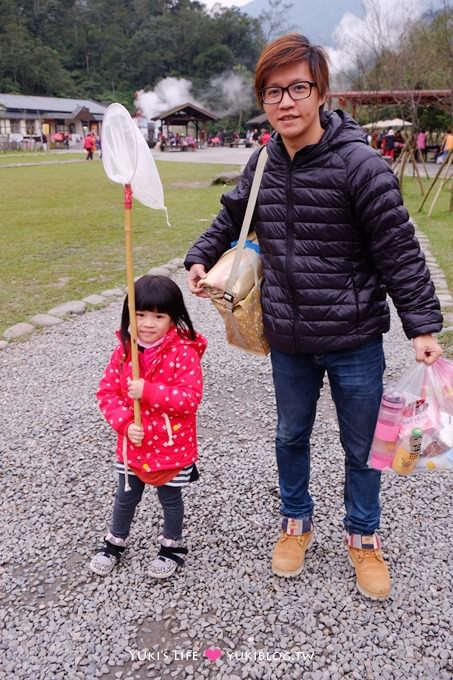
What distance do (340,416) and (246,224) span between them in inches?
31.0

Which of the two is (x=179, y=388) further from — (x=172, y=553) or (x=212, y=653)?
(x=212, y=653)

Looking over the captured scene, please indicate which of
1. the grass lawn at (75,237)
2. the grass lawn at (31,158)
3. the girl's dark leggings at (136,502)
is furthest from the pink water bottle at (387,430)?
the grass lawn at (31,158)

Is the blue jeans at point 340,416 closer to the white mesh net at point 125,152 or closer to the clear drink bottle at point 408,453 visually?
the clear drink bottle at point 408,453

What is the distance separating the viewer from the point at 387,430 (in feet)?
6.84

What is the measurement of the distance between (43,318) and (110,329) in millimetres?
748

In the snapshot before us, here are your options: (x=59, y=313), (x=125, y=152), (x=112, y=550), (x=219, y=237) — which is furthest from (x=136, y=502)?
(x=59, y=313)

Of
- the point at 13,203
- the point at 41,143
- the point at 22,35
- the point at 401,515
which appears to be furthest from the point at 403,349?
the point at 22,35

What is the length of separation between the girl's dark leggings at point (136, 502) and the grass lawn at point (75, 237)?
350 cm

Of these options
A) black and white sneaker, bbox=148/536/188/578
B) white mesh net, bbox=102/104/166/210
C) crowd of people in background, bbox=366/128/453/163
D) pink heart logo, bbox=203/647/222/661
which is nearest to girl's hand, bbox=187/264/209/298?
white mesh net, bbox=102/104/166/210

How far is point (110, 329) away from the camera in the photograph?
17.7 ft

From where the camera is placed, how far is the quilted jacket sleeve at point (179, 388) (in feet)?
7.12

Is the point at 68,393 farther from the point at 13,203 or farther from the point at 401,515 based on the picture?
the point at 13,203

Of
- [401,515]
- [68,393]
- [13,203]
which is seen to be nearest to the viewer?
[401,515]

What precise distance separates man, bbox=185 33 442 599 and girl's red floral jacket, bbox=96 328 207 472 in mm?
257
